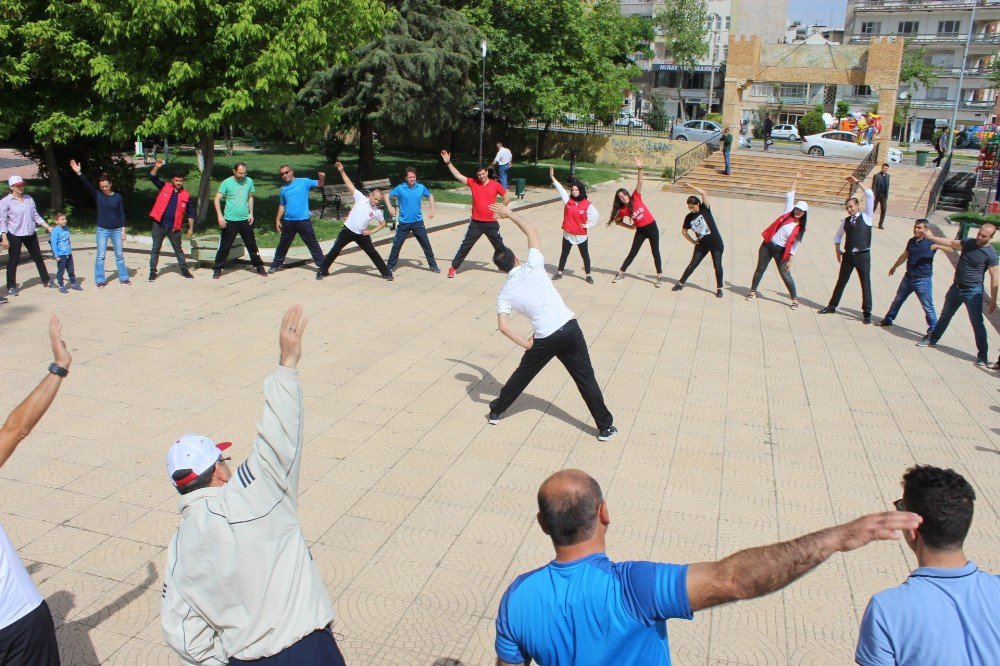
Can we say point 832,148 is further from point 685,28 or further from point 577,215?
point 685,28

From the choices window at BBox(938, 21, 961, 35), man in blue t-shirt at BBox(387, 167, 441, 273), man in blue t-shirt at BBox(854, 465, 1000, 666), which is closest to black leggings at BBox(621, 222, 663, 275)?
man in blue t-shirt at BBox(387, 167, 441, 273)

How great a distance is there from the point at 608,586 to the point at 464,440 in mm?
4809

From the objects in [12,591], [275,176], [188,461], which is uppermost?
[188,461]

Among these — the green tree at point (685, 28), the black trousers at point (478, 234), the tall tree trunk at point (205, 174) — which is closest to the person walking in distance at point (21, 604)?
the black trousers at point (478, 234)

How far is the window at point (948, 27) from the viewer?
66200mm

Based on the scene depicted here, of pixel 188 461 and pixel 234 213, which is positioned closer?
pixel 188 461

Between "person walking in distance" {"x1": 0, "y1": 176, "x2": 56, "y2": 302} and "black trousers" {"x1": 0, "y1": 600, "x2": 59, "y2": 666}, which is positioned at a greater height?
"person walking in distance" {"x1": 0, "y1": 176, "x2": 56, "y2": 302}

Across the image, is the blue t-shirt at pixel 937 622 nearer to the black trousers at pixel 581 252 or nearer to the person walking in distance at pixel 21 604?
the person walking in distance at pixel 21 604

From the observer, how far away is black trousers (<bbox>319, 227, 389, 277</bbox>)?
485 inches

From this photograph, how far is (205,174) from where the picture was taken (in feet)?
52.6

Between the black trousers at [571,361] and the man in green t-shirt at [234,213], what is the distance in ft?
22.2

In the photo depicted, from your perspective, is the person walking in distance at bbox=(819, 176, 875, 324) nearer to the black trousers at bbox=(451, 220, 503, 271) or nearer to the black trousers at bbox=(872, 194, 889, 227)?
the black trousers at bbox=(451, 220, 503, 271)

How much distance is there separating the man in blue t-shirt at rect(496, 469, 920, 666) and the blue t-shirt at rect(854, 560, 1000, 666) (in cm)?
43

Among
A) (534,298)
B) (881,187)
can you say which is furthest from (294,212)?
(881,187)
